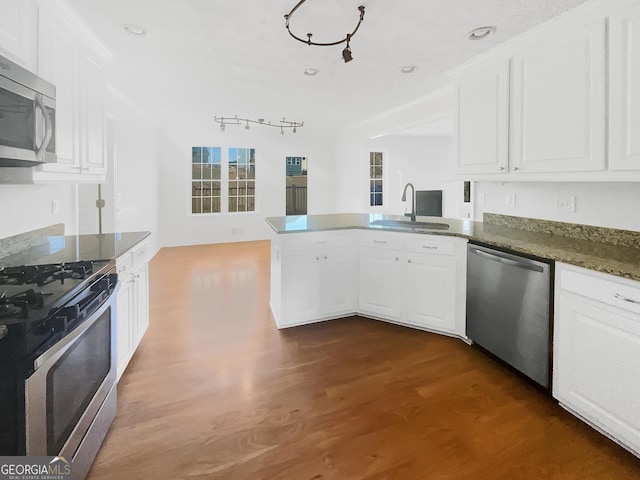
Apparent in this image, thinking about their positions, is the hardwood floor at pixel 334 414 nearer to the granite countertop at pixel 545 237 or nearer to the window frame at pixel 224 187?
the granite countertop at pixel 545 237

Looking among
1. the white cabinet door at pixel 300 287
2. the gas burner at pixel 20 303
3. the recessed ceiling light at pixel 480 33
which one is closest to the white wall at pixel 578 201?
the recessed ceiling light at pixel 480 33

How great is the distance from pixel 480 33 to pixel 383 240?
1822 mm

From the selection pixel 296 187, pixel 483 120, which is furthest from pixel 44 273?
pixel 296 187

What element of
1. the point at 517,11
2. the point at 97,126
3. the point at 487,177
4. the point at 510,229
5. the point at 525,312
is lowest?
the point at 525,312

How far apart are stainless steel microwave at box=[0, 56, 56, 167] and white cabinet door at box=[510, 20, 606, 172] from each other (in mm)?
3061

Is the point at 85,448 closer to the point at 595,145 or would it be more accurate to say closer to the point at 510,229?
the point at 595,145

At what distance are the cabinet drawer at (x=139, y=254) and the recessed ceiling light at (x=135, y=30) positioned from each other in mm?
1655

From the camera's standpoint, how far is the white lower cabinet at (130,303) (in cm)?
222

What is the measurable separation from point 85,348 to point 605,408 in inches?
102

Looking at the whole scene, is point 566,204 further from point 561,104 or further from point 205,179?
point 205,179

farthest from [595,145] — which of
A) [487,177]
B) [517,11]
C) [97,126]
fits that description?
[97,126]

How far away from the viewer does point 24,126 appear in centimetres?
162

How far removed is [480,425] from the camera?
1.93 m

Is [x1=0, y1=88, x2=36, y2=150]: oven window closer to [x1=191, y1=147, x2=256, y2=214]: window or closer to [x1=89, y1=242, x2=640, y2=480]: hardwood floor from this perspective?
[x1=89, y1=242, x2=640, y2=480]: hardwood floor
